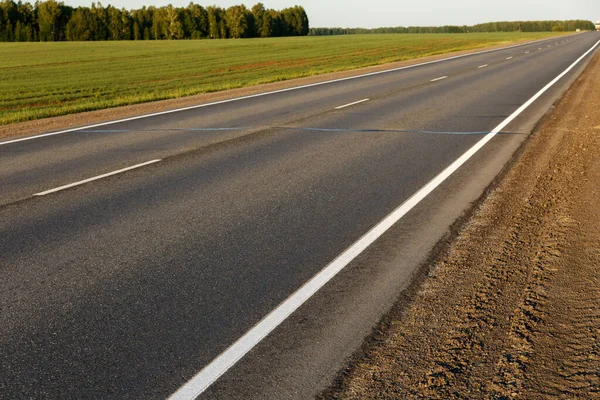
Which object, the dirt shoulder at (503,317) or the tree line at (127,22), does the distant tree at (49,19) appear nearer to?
the tree line at (127,22)

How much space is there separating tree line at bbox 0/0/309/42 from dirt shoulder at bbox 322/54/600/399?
390 ft

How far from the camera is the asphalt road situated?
3.75 m

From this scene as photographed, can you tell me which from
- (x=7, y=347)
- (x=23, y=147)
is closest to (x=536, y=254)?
(x=7, y=347)

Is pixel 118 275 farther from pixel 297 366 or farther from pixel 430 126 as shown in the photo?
pixel 430 126

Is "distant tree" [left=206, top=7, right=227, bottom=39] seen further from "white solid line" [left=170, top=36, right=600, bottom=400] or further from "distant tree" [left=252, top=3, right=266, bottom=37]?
"white solid line" [left=170, top=36, right=600, bottom=400]

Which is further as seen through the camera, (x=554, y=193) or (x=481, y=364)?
(x=554, y=193)

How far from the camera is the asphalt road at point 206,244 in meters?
3.75

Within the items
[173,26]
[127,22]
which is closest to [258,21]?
[173,26]

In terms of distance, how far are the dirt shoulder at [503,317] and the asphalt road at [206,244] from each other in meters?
0.23

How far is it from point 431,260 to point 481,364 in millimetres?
1796

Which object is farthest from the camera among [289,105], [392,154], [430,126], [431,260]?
[289,105]

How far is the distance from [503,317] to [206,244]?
2.65 m

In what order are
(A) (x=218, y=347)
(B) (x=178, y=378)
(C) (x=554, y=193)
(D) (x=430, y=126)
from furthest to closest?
(D) (x=430, y=126), (C) (x=554, y=193), (A) (x=218, y=347), (B) (x=178, y=378)

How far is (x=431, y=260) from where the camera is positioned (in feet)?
17.8
